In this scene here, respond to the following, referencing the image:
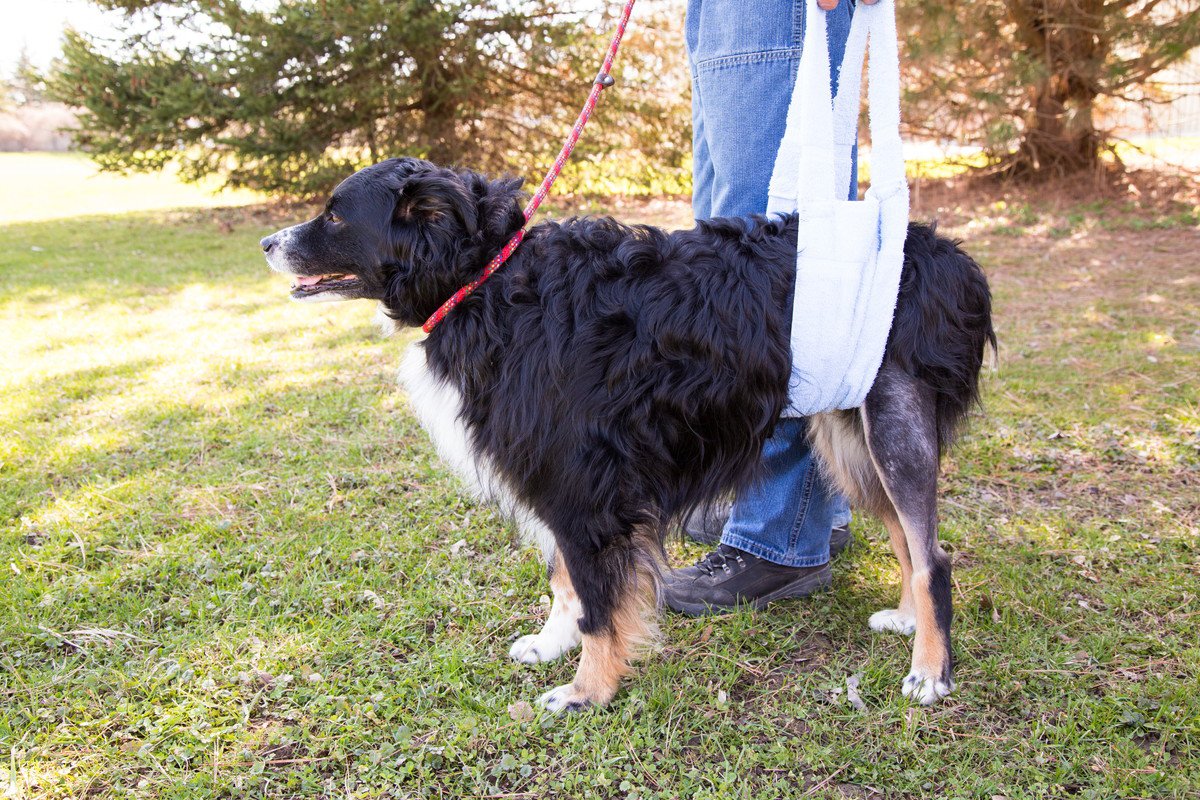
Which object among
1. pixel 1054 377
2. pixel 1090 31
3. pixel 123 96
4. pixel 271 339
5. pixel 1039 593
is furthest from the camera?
pixel 123 96

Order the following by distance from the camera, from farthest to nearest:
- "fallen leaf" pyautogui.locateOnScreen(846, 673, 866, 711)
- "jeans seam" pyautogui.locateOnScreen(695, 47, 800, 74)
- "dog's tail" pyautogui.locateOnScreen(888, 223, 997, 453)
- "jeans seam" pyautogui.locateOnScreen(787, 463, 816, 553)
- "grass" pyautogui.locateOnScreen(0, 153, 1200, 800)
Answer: "jeans seam" pyautogui.locateOnScreen(787, 463, 816, 553)
"jeans seam" pyautogui.locateOnScreen(695, 47, 800, 74)
"fallen leaf" pyautogui.locateOnScreen(846, 673, 866, 711)
"dog's tail" pyautogui.locateOnScreen(888, 223, 997, 453)
"grass" pyautogui.locateOnScreen(0, 153, 1200, 800)

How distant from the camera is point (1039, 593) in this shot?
2957mm

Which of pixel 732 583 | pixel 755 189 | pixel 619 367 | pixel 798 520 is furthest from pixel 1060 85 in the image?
pixel 619 367

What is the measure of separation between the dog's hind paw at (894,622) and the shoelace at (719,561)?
0.51 meters

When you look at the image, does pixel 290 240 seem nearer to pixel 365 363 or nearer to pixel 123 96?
pixel 365 363

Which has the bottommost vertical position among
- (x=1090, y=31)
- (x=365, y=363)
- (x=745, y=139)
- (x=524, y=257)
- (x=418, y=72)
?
(x=365, y=363)

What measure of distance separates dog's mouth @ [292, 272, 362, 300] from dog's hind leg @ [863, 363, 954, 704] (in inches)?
67.7

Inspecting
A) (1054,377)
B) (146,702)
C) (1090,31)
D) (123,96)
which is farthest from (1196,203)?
(123,96)

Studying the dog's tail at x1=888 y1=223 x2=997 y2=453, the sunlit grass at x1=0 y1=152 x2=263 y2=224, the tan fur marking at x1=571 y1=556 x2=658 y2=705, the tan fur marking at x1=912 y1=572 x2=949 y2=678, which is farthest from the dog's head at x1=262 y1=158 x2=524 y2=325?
the sunlit grass at x1=0 y1=152 x2=263 y2=224

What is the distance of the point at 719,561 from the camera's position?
3.06 meters

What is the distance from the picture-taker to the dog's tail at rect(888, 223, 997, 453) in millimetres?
2402

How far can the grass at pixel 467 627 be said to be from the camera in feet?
7.48

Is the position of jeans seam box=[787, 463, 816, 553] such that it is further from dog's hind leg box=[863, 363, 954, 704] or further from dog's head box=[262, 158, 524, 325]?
dog's head box=[262, 158, 524, 325]

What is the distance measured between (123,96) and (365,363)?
863 cm
